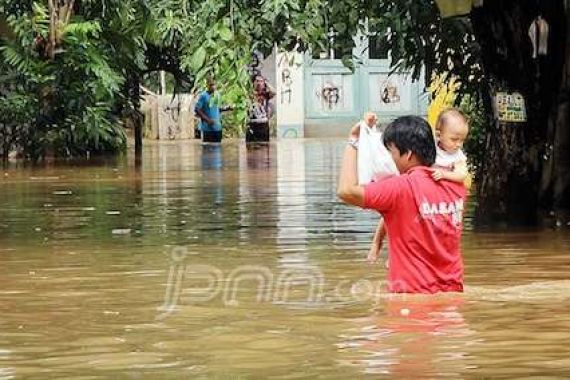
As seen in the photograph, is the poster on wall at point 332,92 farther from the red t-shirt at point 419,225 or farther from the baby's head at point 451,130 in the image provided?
the red t-shirt at point 419,225

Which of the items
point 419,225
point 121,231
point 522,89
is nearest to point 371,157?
point 419,225

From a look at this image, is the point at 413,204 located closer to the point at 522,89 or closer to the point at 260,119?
the point at 522,89

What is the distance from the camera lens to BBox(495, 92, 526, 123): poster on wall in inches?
599

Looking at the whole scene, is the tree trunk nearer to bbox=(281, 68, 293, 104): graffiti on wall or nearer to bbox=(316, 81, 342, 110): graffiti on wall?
bbox=(281, 68, 293, 104): graffiti on wall

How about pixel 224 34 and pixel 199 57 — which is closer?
pixel 224 34

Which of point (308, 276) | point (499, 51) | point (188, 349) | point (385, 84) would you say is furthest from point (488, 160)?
point (385, 84)

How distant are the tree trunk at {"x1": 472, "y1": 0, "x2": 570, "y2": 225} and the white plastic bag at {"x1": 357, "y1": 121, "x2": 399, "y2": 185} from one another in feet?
22.5

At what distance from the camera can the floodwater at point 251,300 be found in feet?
22.6

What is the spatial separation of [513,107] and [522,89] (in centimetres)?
22

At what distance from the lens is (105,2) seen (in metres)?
29.7

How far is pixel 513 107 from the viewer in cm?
1525

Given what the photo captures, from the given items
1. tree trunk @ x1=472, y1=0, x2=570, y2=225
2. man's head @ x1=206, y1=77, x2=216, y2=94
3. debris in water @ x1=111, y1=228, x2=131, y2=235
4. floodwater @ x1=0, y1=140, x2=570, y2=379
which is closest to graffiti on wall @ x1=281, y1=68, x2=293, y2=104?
man's head @ x1=206, y1=77, x2=216, y2=94

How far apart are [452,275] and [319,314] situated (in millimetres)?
780

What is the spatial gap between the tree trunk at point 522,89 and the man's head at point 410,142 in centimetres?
688
